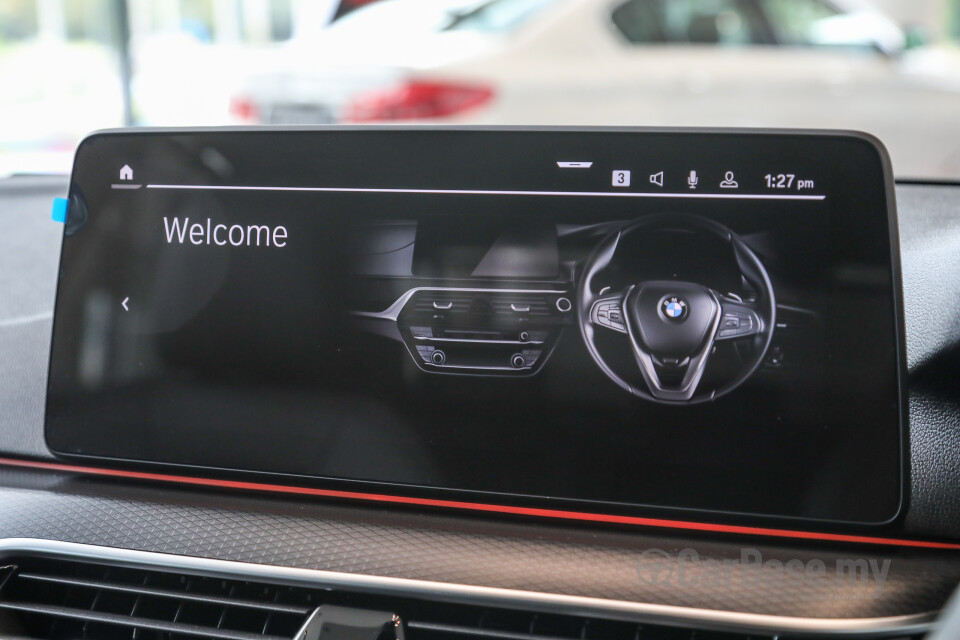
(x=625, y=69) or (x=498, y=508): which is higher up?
(x=625, y=69)

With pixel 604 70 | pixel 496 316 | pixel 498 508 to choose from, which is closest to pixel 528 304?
pixel 496 316

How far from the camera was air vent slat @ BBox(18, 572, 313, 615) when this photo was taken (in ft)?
2.60

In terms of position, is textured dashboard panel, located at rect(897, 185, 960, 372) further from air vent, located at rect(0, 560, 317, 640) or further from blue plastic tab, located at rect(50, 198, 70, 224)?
blue plastic tab, located at rect(50, 198, 70, 224)

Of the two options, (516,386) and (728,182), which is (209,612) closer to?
(516,386)

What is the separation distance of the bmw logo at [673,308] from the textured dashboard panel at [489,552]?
20 cm

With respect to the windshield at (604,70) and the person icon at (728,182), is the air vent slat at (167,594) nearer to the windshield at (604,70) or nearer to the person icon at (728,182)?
the person icon at (728,182)

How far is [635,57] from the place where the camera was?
11.0ft

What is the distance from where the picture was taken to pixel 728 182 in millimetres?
849

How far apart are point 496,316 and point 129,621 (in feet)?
1.39

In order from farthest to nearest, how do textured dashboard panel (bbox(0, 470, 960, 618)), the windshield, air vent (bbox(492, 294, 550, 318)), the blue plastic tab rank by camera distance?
the windshield → the blue plastic tab → air vent (bbox(492, 294, 550, 318)) → textured dashboard panel (bbox(0, 470, 960, 618))

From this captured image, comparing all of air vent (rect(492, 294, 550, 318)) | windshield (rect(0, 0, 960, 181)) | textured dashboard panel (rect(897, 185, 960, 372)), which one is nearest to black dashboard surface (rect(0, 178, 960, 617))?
textured dashboard panel (rect(897, 185, 960, 372))

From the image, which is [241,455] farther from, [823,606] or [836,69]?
[836,69]

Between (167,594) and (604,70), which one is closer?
(167,594)

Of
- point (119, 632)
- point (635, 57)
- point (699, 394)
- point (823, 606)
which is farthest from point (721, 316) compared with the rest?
point (635, 57)
